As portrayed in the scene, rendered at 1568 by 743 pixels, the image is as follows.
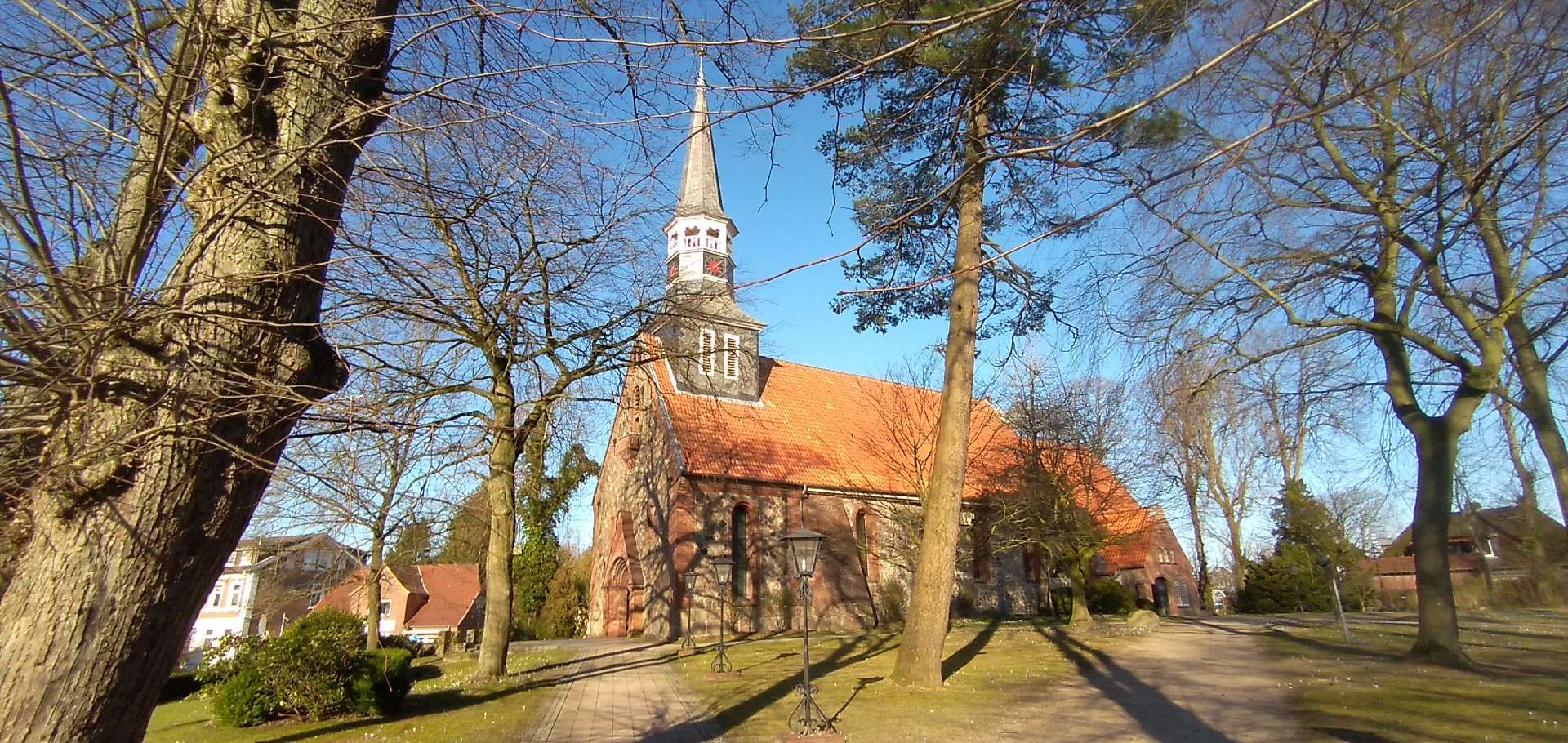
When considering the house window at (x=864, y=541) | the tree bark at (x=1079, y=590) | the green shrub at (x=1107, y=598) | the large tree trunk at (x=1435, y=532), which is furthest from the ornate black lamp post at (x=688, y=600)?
the green shrub at (x=1107, y=598)

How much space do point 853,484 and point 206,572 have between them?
2268 centimetres

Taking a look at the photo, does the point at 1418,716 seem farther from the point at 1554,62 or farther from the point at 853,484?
the point at 853,484

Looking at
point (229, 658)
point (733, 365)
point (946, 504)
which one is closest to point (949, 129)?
point (946, 504)

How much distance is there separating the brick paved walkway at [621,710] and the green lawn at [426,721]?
15.6 inches

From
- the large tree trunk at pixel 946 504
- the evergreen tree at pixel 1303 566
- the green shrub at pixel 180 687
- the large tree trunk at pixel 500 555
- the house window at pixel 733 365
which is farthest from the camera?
the evergreen tree at pixel 1303 566

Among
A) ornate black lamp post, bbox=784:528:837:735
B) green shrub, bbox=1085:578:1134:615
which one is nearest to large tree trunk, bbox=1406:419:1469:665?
ornate black lamp post, bbox=784:528:837:735

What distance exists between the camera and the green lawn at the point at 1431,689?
22.8ft

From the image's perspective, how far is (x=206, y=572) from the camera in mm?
2717

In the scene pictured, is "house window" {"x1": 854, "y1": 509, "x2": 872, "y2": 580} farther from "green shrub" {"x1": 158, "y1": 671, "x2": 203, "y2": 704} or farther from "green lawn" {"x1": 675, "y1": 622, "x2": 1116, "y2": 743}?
"green shrub" {"x1": 158, "y1": 671, "x2": 203, "y2": 704}

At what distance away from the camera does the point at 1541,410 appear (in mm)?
6820

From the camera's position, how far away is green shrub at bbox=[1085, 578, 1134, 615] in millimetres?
27703

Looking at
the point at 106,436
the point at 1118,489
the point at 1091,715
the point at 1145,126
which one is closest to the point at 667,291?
the point at 1091,715

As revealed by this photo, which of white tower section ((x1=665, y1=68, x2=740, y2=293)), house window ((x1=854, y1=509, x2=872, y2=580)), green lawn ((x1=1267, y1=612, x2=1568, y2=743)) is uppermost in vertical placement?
white tower section ((x1=665, y1=68, x2=740, y2=293))

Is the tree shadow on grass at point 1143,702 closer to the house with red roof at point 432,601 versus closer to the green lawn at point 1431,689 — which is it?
the green lawn at point 1431,689
